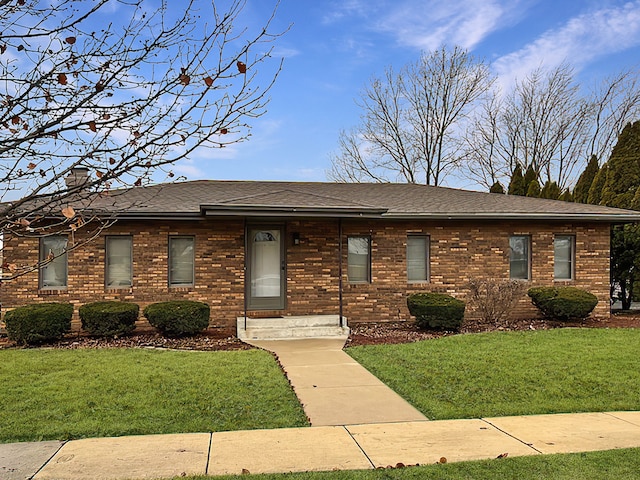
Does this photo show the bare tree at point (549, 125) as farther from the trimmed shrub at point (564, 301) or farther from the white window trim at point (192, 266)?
the white window trim at point (192, 266)

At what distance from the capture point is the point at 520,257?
14102 millimetres

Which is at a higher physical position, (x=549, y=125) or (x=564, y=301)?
(x=549, y=125)

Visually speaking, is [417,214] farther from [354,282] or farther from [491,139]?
[491,139]

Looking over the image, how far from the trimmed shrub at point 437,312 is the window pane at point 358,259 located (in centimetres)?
163

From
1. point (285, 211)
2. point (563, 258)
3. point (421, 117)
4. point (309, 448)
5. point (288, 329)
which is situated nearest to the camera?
point (309, 448)

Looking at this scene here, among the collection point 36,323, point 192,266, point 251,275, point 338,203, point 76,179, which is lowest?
point 36,323

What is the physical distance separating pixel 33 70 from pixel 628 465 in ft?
16.9

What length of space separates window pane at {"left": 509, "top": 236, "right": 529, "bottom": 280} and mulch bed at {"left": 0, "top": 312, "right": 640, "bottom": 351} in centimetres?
121

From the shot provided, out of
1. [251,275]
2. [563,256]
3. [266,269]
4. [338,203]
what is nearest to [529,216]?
[563,256]

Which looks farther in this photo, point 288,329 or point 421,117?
point 421,117

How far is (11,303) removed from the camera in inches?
473

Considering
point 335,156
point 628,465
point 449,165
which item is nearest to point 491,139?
point 449,165

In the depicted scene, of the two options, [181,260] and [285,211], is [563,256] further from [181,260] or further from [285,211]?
[181,260]

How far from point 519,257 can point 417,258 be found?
2.71 m
